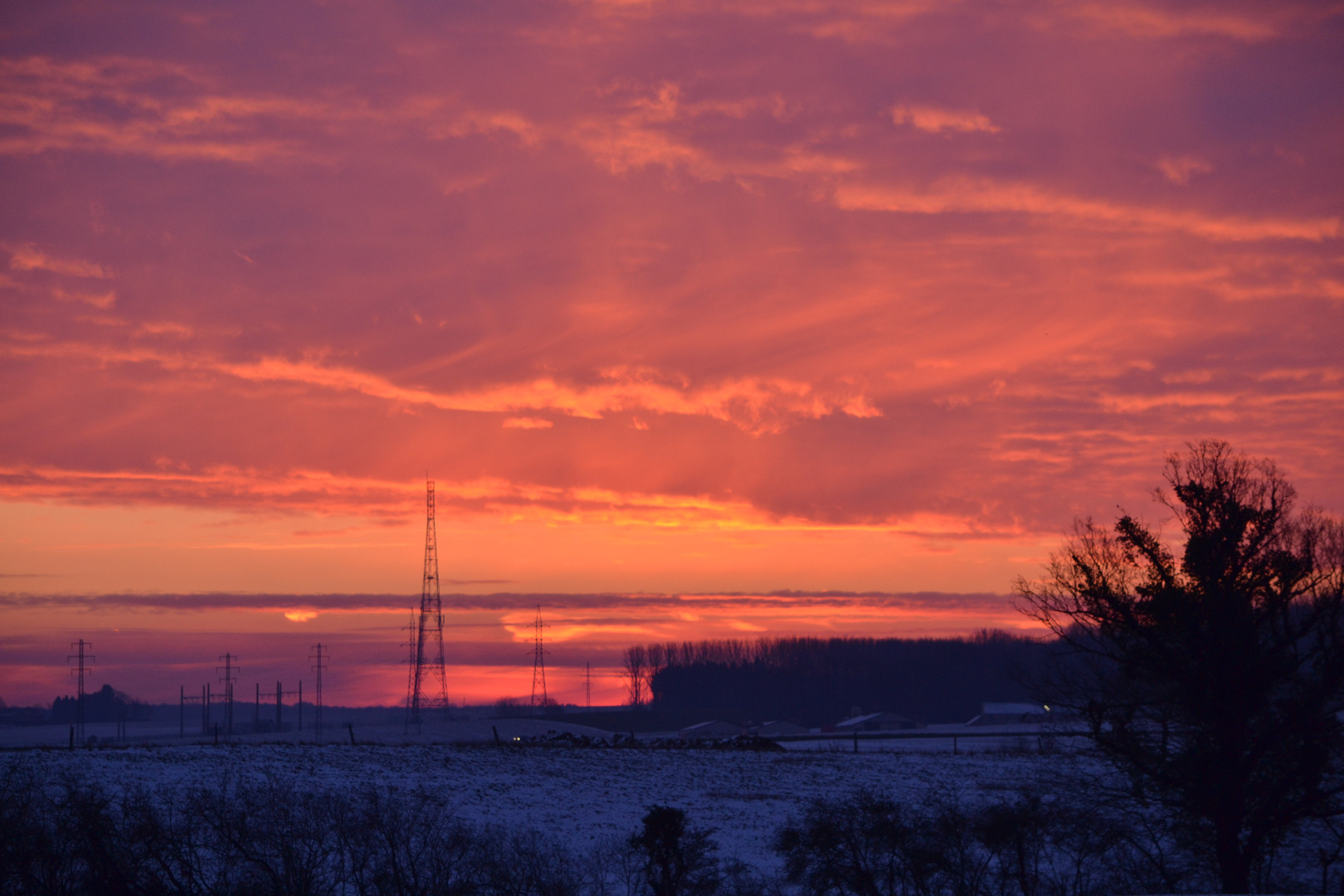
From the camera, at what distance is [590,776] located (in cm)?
5050

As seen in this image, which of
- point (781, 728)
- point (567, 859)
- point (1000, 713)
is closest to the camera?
→ point (567, 859)

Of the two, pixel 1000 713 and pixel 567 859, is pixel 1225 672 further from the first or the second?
pixel 1000 713

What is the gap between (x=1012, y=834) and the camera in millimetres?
23281

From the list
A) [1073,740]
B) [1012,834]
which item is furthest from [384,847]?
[1073,740]

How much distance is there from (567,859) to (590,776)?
1027 inches

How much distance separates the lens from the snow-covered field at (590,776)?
39.2 m

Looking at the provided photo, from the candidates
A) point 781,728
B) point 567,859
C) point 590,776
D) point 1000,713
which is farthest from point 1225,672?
point 1000,713

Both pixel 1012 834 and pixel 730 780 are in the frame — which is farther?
pixel 730 780

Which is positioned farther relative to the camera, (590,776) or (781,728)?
(781,728)

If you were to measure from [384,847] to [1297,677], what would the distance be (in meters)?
21.8

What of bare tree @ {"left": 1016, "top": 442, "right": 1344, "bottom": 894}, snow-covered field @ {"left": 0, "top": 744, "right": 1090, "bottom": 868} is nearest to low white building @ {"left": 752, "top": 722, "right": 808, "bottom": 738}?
snow-covered field @ {"left": 0, "top": 744, "right": 1090, "bottom": 868}

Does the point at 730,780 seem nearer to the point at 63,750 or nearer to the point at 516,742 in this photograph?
the point at 516,742

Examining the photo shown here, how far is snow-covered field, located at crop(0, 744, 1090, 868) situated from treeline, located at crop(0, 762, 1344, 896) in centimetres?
888

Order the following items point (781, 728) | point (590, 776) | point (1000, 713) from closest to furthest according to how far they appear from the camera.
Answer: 1. point (590, 776)
2. point (781, 728)
3. point (1000, 713)
